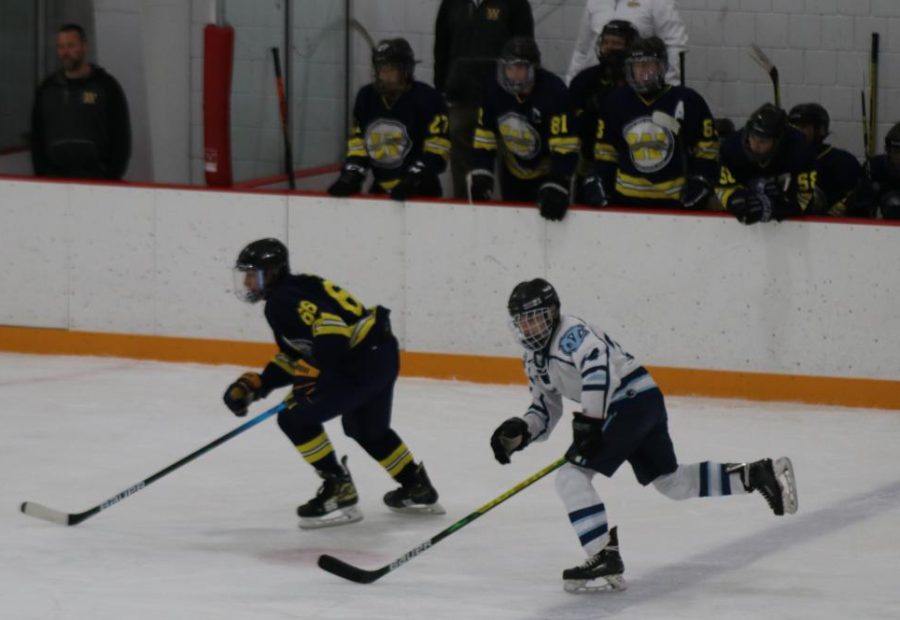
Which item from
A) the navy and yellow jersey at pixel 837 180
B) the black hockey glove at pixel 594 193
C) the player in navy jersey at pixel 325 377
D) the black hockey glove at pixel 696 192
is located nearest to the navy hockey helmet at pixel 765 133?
the black hockey glove at pixel 696 192

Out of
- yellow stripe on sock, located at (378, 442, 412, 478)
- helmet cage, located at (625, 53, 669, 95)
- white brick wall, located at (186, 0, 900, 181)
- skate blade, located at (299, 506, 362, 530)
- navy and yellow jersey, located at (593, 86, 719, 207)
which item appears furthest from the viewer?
white brick wall, located at (186, 0, 900, 181)

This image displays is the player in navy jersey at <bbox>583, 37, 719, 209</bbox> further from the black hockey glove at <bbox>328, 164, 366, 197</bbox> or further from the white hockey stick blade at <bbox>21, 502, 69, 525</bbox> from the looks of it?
the white hockey stick blade at <bbox>21, 502, 69, 525</bbox>

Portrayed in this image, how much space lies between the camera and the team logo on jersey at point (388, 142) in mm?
8328

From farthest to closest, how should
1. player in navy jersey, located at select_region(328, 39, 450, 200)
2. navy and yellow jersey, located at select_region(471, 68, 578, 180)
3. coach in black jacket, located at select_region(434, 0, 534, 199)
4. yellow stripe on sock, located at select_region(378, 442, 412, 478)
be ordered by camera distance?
1. coach in black jacket, located at select_region(434, 0, 534, 199)
2. player in navy jersey, located at select_region(328, 39, 450, 200)
3. navy and yellow jersey, located at select_region(471, 68, 578, 180)
4. yellow stripe on sock, located at select_region(378, 442, 412, 478)

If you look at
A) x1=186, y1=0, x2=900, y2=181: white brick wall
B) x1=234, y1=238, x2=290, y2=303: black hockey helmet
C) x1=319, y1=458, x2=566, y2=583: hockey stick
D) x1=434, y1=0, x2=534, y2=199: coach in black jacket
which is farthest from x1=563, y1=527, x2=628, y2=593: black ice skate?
x1=186, y1=0, x2=900, y2=181: white brick wall

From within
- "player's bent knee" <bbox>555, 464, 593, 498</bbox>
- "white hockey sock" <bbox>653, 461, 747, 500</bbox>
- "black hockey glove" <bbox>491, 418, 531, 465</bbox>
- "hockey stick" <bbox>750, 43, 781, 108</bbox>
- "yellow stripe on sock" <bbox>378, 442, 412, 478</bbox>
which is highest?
"hockey stick" <bbox>750, 43, 781, 108</bbox>

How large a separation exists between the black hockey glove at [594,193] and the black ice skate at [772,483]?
2.75 meters

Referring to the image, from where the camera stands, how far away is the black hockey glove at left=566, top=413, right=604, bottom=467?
5.01 metres

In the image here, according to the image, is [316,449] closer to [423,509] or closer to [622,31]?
[423,509]

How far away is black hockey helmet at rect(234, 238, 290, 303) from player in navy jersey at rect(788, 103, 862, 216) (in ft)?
10.3

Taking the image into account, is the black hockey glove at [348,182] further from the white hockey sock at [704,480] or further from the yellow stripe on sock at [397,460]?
the white hockey sock at [704,480]

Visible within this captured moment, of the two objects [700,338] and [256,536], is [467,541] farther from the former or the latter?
[700,338]

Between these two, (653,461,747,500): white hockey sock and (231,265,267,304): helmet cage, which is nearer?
(653,461,747,500): white hockey sock

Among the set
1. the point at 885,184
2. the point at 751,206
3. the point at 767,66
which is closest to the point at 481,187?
the point at 751,206
